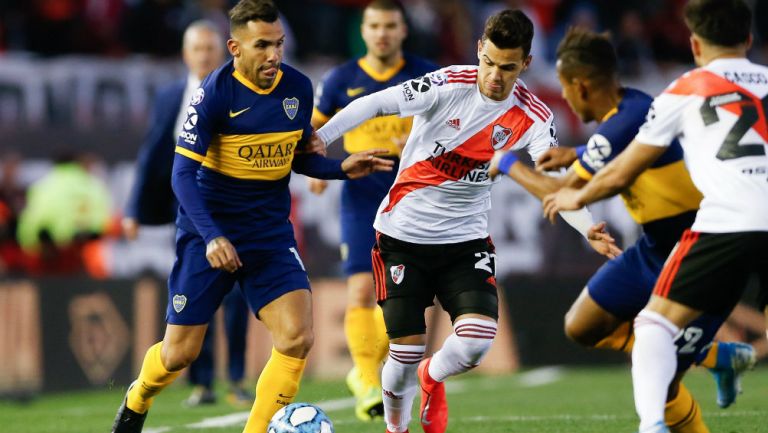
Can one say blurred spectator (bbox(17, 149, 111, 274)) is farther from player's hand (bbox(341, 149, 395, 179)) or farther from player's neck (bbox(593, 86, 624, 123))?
A: player's neck (bbox(593, 86, 624, 123))

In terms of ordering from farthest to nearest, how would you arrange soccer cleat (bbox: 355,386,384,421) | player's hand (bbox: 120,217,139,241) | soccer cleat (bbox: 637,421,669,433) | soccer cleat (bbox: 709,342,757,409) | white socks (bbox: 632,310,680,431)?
player's hand (bbox: 120,217,139,241)
soccer cleat (bbox: 355,386,384,421)
soccer cleat (bbox: 709,342,757,409)
white socks (bbox: 632,310,680,431)
soccer cleat (bbox: 637,421,669,433)

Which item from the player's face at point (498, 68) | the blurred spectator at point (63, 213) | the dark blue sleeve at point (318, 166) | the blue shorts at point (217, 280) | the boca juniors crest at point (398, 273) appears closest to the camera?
the player's face at point (498, 68)

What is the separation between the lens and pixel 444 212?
25.3 ft

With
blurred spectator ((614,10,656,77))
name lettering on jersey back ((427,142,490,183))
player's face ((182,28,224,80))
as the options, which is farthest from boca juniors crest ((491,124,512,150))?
Result: blurred spectator ((614,10,656,77))

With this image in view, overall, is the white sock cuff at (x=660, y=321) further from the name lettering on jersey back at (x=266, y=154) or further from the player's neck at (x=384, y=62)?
the player's neck at (x=384, y=62)

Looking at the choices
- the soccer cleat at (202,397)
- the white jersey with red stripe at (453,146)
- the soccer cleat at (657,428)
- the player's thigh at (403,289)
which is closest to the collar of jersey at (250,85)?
the white jersey with red stripe at (453,146)

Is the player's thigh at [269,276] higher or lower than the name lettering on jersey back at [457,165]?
lower

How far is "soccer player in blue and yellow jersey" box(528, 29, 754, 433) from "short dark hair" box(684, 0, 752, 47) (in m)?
0.73

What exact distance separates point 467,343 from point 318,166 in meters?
1.29

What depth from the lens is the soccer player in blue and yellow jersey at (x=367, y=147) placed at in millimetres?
9656

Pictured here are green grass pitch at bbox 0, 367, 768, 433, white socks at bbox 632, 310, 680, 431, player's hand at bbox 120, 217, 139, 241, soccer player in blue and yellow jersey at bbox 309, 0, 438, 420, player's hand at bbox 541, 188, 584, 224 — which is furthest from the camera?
player's hand at bbox 120, 217, 139, 241

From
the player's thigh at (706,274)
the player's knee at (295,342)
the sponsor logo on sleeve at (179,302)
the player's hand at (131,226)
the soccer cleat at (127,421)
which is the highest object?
the player's thigh at (706,274)

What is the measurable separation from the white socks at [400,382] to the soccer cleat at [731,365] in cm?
197

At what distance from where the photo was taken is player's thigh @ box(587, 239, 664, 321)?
7.48 m
